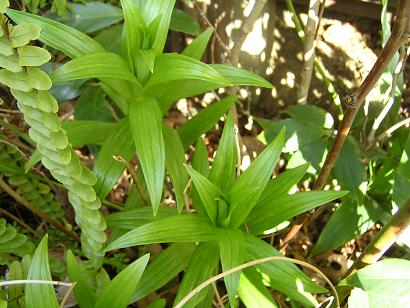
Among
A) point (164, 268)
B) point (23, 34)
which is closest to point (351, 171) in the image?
point (164, 268)

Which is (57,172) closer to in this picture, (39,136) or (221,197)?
(39,136)

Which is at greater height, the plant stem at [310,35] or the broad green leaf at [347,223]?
the plant stem at [310,35]

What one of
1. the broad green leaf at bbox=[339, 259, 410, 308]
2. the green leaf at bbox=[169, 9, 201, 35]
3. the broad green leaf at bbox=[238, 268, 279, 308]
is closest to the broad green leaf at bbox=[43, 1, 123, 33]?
the green leaf at bbox=[169, 9, 201, 35]

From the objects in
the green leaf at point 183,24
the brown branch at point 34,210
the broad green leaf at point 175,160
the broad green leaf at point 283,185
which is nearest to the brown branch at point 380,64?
the broad green leaf at point 283,185

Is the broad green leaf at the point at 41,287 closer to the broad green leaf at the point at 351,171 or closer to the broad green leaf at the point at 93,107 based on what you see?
the broad green leaf at the point at 93,107

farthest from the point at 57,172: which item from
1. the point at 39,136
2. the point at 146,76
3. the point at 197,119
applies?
the point at 197,119
